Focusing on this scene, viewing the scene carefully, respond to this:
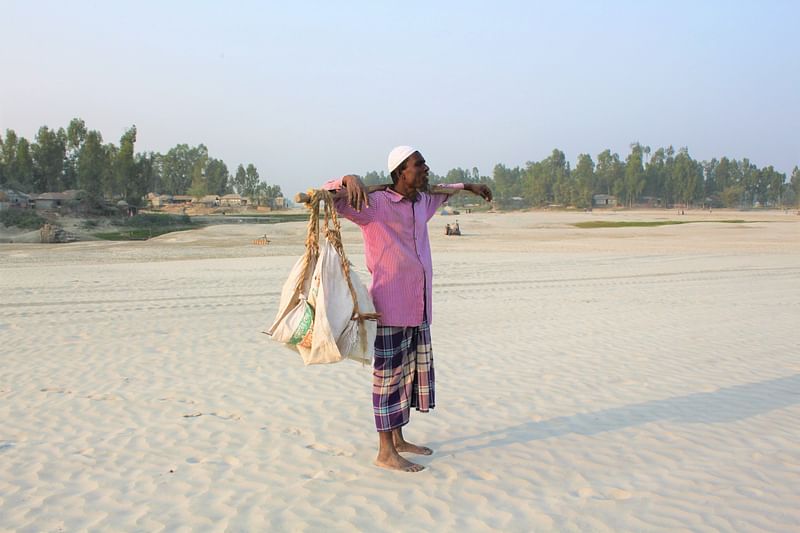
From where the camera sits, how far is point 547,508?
3605 mm

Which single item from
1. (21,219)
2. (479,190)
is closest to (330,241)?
(479,190)

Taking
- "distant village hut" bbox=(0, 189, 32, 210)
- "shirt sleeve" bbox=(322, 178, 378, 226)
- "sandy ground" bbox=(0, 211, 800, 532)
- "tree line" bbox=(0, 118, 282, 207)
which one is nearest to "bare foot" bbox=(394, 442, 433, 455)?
"sandy ground" bbox=(0, 211, 800, 532)

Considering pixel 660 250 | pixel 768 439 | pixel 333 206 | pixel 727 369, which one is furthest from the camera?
pixel 660 250

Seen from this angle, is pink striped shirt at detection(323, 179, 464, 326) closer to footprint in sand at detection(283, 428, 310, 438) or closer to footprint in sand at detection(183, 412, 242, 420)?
footprint in sand at detection(283, 428, 310, 438)

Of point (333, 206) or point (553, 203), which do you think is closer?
point (333, 206)

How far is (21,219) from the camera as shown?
48750mm

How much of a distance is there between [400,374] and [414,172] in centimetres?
128

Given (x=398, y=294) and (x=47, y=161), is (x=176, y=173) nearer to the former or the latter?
(x=47, y=161)

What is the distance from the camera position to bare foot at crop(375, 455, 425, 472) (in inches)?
161

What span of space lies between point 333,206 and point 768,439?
Result: 3550mm

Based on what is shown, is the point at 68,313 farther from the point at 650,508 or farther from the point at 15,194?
the point at 15,194

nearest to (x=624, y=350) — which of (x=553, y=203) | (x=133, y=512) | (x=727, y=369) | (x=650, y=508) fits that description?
(x=727, y=369)

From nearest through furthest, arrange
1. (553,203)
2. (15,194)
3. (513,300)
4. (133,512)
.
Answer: (133,512) < (513,300) < (15,194) < (553,203)

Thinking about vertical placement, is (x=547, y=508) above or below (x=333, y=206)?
below
